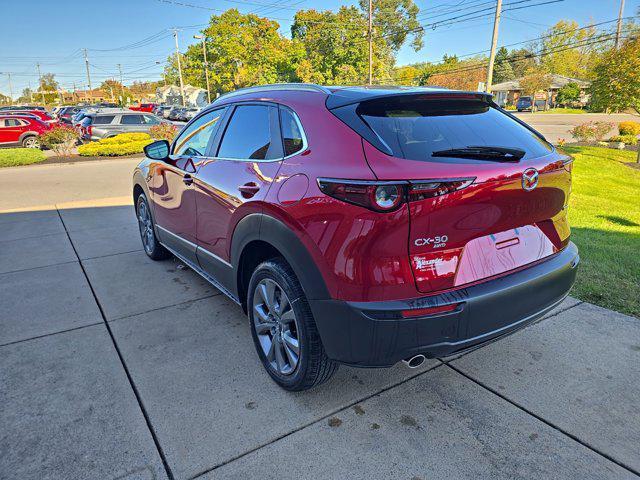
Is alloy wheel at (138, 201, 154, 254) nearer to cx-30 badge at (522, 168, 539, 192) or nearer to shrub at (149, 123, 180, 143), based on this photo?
cx-30 badge at (522, 168, 539, 192)

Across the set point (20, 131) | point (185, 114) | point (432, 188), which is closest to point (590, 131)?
point (432, 188)

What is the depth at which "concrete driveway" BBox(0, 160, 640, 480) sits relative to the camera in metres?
2.18

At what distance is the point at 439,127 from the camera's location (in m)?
2.39

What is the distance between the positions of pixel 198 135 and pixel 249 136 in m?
1.05

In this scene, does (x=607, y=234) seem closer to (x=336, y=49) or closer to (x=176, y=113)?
(x=176, y=113)

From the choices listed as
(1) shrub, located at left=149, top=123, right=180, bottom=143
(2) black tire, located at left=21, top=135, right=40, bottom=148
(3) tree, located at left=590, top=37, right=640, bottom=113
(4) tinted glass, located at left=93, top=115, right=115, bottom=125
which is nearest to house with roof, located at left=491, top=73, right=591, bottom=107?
(3) tree, located at left=590, top=37, right=640, bottom=113

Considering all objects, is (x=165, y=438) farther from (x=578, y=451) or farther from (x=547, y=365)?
(x=547, y=365)

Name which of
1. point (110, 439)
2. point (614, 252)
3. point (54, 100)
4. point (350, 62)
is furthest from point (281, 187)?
point (54, 100)

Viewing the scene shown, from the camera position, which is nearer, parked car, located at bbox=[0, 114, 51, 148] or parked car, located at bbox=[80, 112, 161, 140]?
parked car, located at bbox=[80, 112, 161, 140]

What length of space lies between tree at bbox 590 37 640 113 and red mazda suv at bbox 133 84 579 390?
13.9 m

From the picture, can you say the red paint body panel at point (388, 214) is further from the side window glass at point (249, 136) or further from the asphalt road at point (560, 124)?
the asphalt road at point (560, 124)

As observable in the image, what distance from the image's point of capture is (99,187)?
419 inches

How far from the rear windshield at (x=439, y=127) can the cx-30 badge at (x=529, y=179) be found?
6.1 inches

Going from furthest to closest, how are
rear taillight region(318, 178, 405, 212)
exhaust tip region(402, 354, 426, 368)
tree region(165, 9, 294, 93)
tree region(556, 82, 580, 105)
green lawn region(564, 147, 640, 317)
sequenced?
1. tree region(556, 82, 580, 105)
2. tree region(165, 9, 294, 93)
3. green lawn region(564, 147, 640, 317)
4. exhaust tip region(402, 354, 426, 368)
5. rear taillight region(318, 178, 405, 212)
